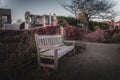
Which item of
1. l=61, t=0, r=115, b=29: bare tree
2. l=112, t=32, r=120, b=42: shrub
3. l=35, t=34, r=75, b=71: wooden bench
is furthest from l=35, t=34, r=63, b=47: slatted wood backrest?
l=61, t=0, r=115, b=29: bare tree

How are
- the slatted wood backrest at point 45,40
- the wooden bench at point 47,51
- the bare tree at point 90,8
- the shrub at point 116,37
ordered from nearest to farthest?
the wooden bench at point 47,51
the slatted wood backrest at point 45,40
the shrub at point 116,37
the bare tree at point 90,8

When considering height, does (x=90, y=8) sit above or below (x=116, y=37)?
above

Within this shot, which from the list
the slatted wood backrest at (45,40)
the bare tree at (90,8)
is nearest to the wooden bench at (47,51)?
the slatted wood backrest at (45,40)

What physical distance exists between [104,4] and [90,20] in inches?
138

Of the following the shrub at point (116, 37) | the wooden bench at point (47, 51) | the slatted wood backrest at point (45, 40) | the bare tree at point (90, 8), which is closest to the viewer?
the wooden bench at point (47, 51)

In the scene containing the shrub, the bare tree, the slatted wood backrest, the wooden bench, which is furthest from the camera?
the bare tree

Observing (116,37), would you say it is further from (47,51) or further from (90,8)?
(47,51)

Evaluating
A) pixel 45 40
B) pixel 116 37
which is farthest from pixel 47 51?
pixel 116 37

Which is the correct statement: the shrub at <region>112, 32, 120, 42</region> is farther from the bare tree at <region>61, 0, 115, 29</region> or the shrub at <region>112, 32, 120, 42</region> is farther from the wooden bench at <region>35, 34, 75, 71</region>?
the wooden bench at <region>35, 34, 75, 71</region>

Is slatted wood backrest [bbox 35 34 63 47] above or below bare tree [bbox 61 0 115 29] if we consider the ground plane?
below

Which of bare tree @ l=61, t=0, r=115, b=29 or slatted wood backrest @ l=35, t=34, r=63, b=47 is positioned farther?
bare tree @ l=61, t=0, r=115, b=29

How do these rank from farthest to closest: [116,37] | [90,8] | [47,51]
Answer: [90,8] < [116,37] < [47,51]

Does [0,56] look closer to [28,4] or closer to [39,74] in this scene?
[39,74]

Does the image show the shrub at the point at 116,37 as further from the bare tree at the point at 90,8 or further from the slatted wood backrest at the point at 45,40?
the slatted wood backrest at the point at 45,40
